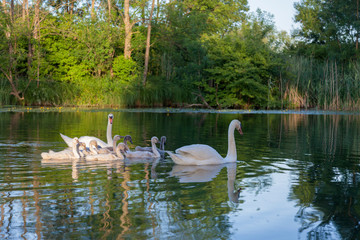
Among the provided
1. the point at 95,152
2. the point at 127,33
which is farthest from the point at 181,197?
the point at 127,33

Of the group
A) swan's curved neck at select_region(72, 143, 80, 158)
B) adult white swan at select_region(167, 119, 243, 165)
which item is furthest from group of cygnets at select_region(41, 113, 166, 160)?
adult white swan at select_region(167, 119, 243, 165)

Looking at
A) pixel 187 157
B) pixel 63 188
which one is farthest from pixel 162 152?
pixel 63 188

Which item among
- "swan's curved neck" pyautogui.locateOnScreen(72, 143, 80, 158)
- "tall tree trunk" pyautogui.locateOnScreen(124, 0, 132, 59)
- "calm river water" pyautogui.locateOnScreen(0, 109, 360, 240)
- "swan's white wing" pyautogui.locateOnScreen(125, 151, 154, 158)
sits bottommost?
"calm river water" pyautogui.locateOnScreen(0, 109, 360, 240)

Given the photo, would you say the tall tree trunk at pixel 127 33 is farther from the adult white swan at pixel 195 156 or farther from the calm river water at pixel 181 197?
the adult white swan at pixel 195 156

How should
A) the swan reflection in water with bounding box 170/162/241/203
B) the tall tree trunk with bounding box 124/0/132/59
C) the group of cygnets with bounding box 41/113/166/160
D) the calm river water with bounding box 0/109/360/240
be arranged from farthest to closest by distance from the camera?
the tall tree trunk with bounding box 124/0/132/59 → the group of cygnets with bounding box 41/113/166/160 → the swan reflection in water with bounding box 170/162/241/203 → the calm river water with bounding box 0/109/360/240

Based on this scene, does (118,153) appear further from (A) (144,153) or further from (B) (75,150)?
(B) (75,150)

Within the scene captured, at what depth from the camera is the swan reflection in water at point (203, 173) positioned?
760cm

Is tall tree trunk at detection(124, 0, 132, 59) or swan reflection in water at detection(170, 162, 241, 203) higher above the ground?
tall tree trunk at detection(124, 0, 132, 59)

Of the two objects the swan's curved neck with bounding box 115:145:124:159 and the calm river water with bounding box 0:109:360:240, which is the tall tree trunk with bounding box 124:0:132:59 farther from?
the swan's curved neck with bounding box 115:145:124:159

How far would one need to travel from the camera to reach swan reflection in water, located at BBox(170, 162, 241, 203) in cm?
760

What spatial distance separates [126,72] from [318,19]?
23.2 metres

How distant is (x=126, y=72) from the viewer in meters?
38.2

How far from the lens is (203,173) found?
349 inches

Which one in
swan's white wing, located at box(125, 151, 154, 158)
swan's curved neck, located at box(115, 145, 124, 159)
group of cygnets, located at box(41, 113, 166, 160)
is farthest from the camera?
swan's white wing, located at box(125, 151, 154, 158)
